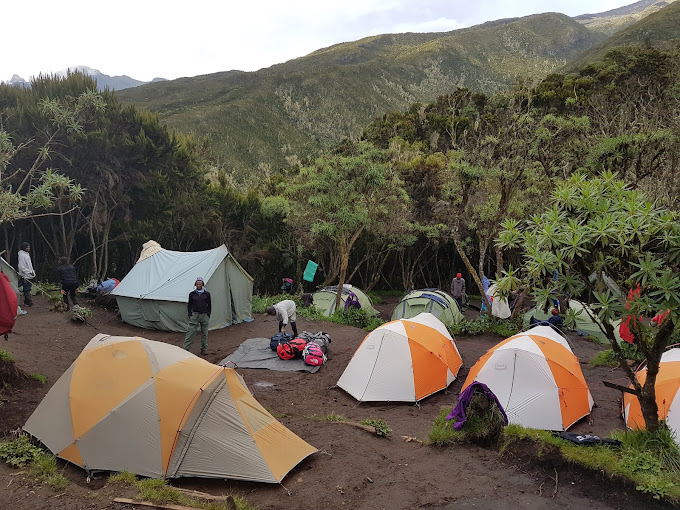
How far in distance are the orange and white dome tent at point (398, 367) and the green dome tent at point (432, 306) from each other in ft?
16.7

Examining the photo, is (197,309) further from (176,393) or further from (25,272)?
→ (25,272)

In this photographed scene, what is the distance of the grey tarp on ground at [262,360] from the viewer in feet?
33.9


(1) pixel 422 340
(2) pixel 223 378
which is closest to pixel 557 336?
(1) pixel 422 340

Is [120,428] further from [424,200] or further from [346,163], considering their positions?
[424,200]

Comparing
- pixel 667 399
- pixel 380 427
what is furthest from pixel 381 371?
pixel 667 399

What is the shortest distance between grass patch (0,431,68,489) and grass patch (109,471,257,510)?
55 centimetres

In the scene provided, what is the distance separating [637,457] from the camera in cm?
517

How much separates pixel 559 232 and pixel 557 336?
4.98 meters

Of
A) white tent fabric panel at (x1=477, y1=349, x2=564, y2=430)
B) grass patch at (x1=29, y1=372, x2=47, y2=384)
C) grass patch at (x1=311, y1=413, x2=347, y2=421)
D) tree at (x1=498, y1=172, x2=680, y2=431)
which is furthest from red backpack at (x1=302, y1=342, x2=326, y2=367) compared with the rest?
tree at (x1=498, y1=172, x2=680, y2=431)

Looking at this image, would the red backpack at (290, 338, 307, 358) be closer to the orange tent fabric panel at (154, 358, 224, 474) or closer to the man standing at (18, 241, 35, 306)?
the orange tent fabric panel at (154, 358, 224, 474)

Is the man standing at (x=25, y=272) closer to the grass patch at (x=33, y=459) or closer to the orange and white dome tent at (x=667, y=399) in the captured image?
the grass patch at (x=33, y=459)

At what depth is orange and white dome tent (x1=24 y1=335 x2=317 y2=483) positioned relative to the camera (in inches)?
214

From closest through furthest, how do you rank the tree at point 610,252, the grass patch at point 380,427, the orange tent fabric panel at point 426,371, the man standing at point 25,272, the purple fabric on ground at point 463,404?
1. the tree at point 610,252
2. the purple fabric on ground at point 463,404
3. the grass patch at point 380,427
4. the orange tent fabric panel at point 426,371
5. the man standing at point 25,272

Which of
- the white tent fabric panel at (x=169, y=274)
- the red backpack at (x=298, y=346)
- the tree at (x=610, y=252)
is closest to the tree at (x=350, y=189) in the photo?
the white tent fabric panel at (x=169, y=274)
